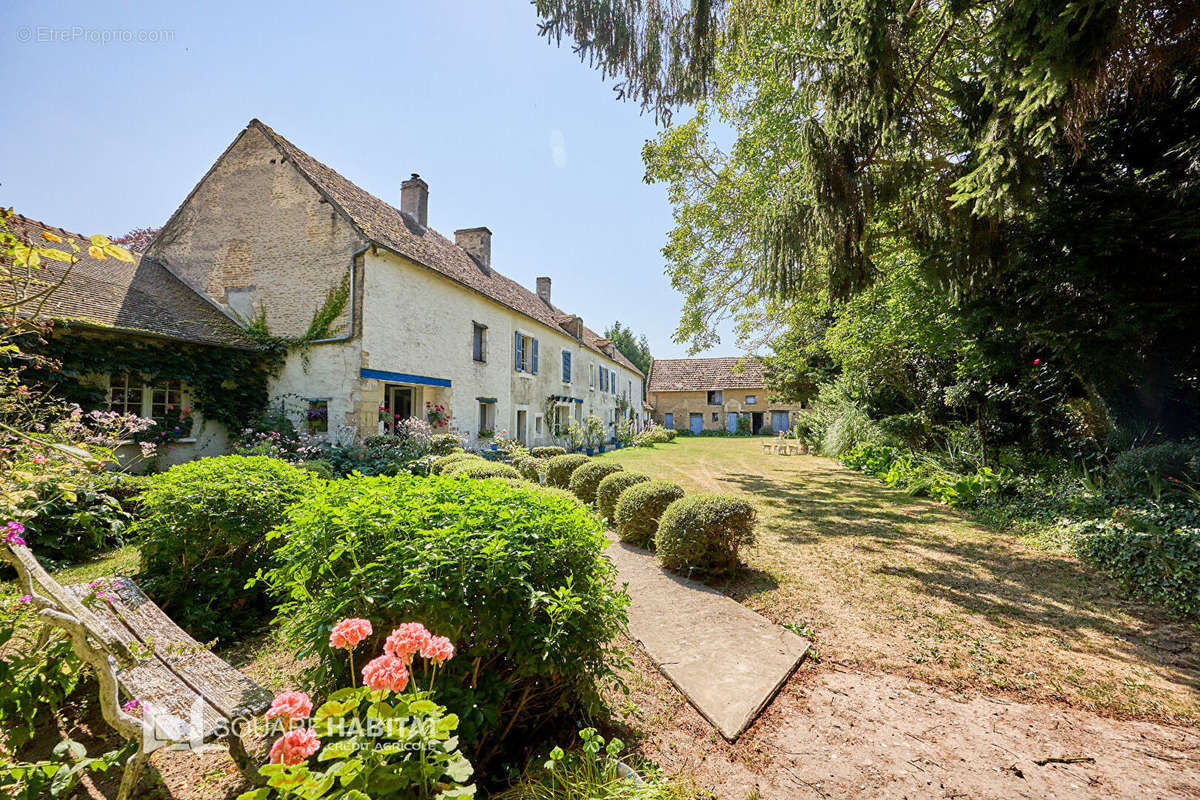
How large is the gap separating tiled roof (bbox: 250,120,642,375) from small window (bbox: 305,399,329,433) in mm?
4140

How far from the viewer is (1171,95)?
5.64m

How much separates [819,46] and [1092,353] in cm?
598

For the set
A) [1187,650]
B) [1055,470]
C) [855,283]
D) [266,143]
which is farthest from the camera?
[266,143]

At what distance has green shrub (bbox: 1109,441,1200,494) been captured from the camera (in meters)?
5.61

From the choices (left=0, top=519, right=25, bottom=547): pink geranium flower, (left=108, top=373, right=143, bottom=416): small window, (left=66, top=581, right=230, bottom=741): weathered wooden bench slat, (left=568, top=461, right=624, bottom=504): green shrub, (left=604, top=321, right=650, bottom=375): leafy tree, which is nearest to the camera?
(left=66, top=581, right=230, bottom=741): weathered wooden bench slat

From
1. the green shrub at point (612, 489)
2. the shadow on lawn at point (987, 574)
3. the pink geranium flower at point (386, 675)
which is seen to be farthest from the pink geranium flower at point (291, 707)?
the green shrub at point (612, 489)

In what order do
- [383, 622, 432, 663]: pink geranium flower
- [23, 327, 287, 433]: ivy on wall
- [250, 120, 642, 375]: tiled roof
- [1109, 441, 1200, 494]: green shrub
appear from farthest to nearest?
1. [250, 120, 642, 375]: tiled roof
2. [23, 327, 287, 433]: ivy on wall
3. [1109, 441, 1200, 494]: green shrub
4. [383, 622, 432, 663]: pink geranium flower

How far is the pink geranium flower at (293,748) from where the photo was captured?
120cm

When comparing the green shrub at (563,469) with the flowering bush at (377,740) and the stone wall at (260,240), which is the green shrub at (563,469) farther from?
the flowering bush at (377,740)

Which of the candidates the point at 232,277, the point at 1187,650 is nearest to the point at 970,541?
the point at 1187,650

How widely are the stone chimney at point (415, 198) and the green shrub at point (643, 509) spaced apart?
13.3 metres

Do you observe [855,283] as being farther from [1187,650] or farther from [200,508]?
[200,508]

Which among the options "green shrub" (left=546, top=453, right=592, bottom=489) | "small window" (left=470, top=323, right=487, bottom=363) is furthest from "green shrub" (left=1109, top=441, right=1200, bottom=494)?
"small window" (left=470, top=323, right=487, bottom=363)

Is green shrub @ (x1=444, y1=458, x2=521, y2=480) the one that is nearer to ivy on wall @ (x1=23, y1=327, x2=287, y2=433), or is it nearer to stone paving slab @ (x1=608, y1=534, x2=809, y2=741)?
stone paving slab @ (x1=608, y1=534, x2=809, y2=741)
